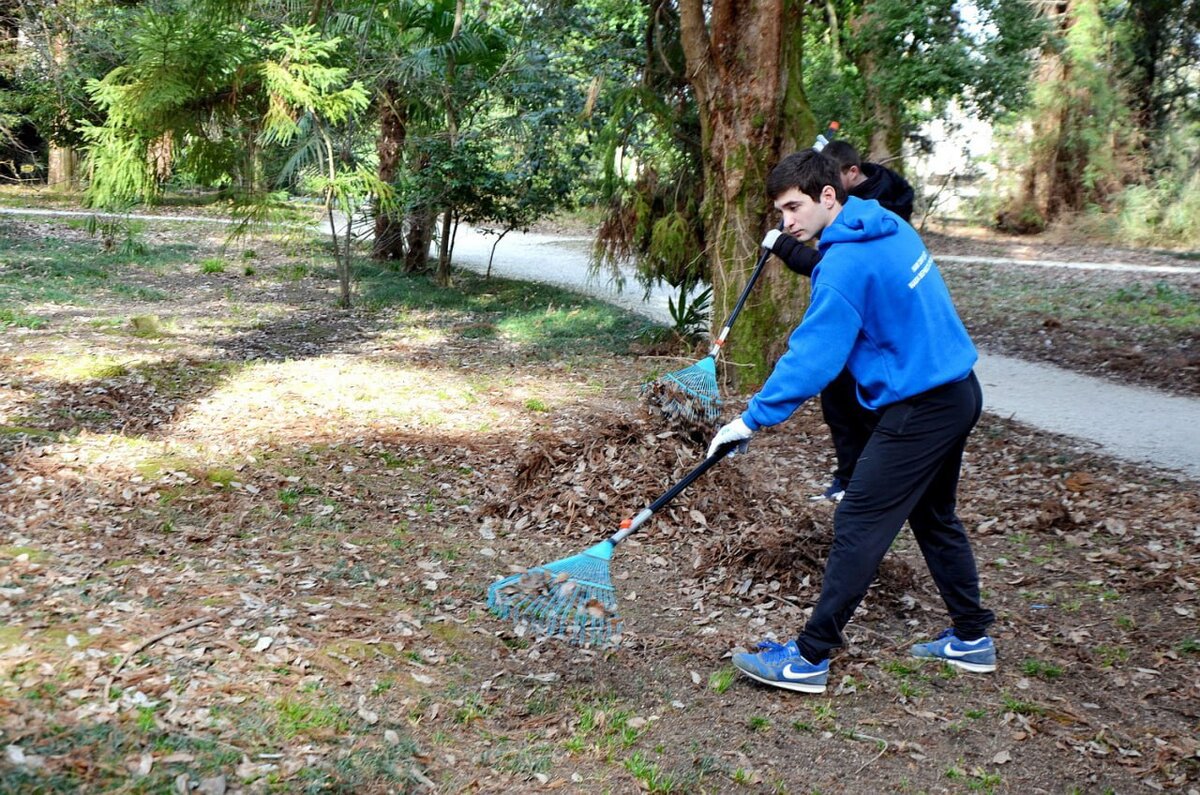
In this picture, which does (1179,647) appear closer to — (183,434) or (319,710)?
(319,710)

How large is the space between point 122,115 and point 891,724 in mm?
7751

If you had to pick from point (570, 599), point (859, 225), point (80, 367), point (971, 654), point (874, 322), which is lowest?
point (971, 654)

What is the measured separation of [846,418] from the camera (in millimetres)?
4535

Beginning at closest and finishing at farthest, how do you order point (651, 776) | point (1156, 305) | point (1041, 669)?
point (651, 776) < point (1041, 669) < point (1156, 305)

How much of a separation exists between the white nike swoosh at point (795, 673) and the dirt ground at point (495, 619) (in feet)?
0.37

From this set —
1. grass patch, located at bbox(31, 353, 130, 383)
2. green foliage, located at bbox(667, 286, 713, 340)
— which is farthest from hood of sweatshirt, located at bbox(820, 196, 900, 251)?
green foliage, located at bbox(667, 286, 713, 340)

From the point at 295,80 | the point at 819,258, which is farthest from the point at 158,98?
the point at 819,258

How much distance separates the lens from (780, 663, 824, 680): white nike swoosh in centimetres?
404

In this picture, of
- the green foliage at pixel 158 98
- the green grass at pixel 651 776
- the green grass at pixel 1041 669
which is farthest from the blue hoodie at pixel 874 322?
the green foliage at pixel 158 98

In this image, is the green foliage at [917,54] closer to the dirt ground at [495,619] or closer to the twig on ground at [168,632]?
the dirt ground at [495,619]

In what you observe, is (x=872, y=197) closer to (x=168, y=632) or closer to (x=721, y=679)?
(x=721, y=679)

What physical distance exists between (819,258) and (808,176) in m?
1.07

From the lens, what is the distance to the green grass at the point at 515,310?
1230 cm

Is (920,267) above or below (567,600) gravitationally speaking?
above
